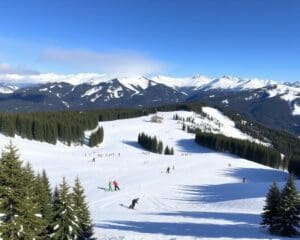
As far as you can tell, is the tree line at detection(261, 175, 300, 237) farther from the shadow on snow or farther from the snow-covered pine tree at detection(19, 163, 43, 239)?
the snow-covered pine tree at detection(19, 163, 43, 239)

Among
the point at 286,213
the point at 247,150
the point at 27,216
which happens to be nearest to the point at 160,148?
the point at 247,150

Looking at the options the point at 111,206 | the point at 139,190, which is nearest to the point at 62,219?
the point at 111,206

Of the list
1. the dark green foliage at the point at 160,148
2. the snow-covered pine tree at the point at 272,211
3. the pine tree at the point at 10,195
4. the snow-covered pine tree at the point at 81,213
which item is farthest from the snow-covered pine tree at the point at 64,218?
the dark green foliage at the point at 160,148

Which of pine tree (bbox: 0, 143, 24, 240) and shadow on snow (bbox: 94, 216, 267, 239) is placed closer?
pine tree (bbox: 0, 143, 24, 240)

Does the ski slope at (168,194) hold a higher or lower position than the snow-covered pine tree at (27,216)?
lower

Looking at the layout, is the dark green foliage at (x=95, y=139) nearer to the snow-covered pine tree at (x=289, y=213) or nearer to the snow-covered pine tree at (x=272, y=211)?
the snow-covered pine tree at (x=272, y=211)

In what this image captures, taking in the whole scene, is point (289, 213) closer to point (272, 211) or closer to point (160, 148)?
point (272, 211)

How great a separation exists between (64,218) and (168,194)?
30386 mm

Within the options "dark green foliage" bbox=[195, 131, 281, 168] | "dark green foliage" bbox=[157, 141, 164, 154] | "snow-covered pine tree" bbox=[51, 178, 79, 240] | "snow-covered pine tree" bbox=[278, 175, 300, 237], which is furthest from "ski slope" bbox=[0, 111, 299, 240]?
"dark green foliage" bbox=[157, 141, 164, 154]

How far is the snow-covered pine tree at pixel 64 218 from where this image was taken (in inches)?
963

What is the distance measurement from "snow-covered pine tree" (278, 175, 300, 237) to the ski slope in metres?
1.47

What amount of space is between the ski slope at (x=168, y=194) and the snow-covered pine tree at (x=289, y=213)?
1.47m

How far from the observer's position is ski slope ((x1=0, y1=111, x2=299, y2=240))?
3206 centimetres

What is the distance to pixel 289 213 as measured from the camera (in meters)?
29.9
